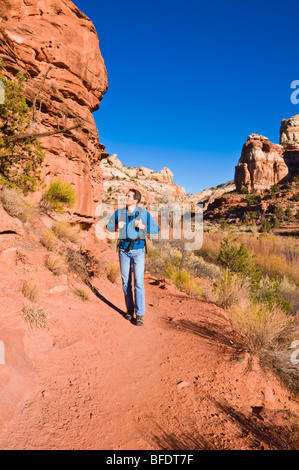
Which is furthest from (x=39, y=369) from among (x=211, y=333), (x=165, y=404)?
(x=211, y=333)

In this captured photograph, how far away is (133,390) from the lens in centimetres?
245

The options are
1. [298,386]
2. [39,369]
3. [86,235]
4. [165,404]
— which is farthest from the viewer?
[86,235]

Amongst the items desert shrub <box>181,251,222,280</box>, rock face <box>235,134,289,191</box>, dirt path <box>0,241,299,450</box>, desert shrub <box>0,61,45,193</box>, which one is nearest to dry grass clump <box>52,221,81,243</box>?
desert shrub <box>0,61,45,193</box>

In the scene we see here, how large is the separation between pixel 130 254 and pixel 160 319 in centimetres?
148

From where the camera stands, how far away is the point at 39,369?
2.54m

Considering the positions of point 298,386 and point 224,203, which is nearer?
point 298,386

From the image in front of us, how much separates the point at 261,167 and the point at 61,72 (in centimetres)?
7389

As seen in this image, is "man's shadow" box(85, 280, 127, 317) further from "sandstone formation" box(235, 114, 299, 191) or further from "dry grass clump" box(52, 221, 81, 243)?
"sandstone formation" box(235, 114, 299, 191)

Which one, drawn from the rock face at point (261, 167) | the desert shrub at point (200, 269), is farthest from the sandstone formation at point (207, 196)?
the desert shrub at point (200, 269)

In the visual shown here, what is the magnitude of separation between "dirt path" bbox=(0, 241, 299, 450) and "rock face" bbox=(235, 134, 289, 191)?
241 feet

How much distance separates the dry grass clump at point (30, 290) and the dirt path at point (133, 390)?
0.24 metres

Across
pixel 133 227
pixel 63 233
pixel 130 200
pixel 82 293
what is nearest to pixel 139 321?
pixel 82 293

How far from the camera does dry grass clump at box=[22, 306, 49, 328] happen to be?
10.2 ft
